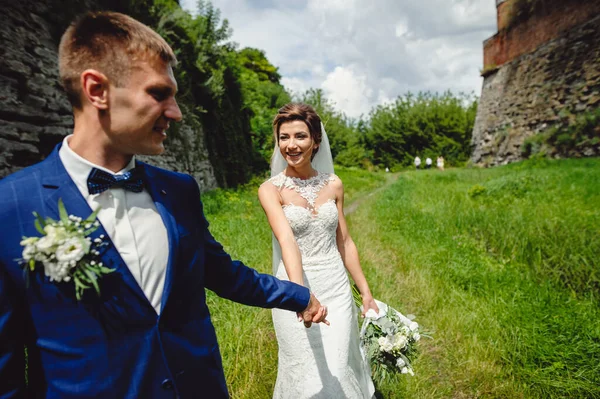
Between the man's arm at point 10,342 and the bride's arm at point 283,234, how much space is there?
1.55m

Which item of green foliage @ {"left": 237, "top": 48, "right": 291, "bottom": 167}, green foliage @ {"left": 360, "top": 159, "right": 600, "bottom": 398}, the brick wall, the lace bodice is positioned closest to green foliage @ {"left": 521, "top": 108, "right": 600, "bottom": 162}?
the brick wall

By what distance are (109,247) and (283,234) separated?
1.47 m

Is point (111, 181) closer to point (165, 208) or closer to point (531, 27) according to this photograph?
point (165, 208)

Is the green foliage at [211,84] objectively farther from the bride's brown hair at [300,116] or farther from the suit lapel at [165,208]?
the suit lapel at [165,208]

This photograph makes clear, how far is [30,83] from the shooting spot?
5.13 meters

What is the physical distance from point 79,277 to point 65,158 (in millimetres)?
431

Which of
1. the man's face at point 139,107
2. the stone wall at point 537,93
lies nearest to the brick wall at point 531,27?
the stone wall at point 537,93

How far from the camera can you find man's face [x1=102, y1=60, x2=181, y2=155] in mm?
1195

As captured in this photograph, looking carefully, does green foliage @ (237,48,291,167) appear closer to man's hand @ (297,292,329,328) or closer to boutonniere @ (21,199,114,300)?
man's hand @ (297,292,329,328)

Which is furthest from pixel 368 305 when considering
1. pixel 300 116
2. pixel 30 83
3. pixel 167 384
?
pixel 30 83

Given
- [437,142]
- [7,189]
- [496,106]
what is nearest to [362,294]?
[7,189]

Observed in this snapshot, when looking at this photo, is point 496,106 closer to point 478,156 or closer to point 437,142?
point 478,156

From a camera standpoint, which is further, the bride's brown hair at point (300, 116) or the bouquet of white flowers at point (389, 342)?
the bride's brown hair at point (300, 116)

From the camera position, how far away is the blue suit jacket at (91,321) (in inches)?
41.1
